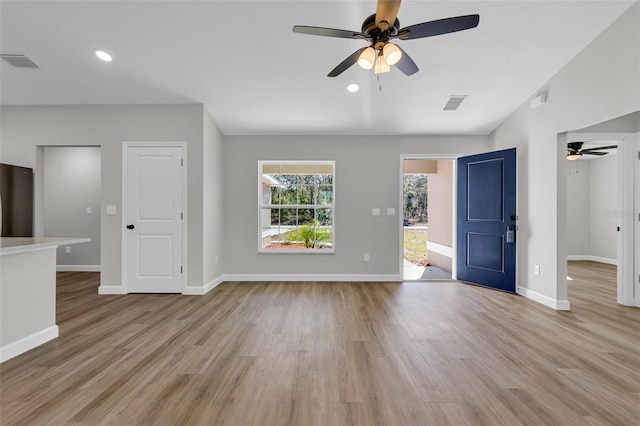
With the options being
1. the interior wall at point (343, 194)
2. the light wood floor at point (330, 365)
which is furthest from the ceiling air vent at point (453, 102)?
the light wood floor at point (330, 365)

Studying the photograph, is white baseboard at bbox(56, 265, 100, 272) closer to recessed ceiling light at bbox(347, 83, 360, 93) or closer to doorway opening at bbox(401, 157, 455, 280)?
recessed ceiling light at bbox(347, 83, 360, 93)

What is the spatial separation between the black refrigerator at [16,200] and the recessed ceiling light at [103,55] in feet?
7.39

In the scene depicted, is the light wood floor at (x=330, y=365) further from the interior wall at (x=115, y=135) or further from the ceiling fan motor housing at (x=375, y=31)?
the ceiling fan motor housing at (x=375, y=31)

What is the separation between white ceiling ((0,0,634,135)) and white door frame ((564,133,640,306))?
42.2 inches

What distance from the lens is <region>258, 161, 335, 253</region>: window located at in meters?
5.18

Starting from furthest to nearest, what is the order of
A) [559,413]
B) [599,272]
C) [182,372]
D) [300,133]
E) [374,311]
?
1. [599,272]
2. [300,133]
3. [374,311]
4. [182,372]
5. [559,413]

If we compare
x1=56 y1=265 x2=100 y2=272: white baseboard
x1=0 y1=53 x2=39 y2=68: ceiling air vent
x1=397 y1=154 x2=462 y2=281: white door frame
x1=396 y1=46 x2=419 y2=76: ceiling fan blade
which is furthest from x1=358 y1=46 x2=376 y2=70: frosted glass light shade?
x1=56 y1=265 x2=100 y2=272: white baseboard

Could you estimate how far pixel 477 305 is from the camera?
3.74 m

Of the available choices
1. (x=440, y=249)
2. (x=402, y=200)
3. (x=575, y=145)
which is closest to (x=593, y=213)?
(x=575, y=145)

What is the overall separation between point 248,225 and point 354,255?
1890mm

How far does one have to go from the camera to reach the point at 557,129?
3.62 metres

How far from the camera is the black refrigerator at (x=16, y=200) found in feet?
13.5

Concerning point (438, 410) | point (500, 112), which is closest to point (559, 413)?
point (438, 410)

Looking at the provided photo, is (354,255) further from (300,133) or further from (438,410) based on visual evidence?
(438,410)
